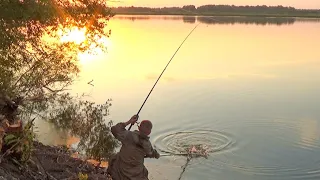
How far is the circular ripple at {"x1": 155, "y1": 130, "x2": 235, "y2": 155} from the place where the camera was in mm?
12195

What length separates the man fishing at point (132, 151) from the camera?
5336 millimetres

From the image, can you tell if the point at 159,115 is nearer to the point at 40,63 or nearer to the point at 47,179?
the point at 40,63

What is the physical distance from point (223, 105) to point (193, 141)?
4515 mm

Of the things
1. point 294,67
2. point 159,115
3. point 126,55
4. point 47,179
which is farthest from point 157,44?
point 47,179

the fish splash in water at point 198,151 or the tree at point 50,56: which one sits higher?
the tree at point 50,56

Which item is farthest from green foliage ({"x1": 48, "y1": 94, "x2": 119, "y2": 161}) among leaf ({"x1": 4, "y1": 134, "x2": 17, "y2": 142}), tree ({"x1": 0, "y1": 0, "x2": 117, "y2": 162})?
leaf ({"x1": 4, "y1": 134, "x2": 17, "y2": 142})

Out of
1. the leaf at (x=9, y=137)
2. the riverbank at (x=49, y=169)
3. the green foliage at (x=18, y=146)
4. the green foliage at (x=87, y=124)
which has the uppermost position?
the leaf at (x=9, y=137)

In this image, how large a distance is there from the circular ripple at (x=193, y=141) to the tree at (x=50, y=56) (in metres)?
1.56

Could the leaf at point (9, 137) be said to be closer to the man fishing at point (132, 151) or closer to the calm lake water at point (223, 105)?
the man fishing at point (132, 151)

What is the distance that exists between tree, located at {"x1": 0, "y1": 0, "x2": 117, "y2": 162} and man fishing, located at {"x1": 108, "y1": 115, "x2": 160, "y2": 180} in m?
4.22

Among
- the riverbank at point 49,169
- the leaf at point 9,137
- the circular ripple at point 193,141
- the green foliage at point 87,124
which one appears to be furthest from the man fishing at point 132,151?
the circular ripple at point 193,141

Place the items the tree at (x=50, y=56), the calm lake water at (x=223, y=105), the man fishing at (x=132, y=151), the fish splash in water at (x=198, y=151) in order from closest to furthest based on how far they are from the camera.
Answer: the man fishing at (x=132, y=151)
the tree at (x=50, y=56)
the calm lake water at (x=223, y=105)
the fish splash in water at (x=198, y=151)

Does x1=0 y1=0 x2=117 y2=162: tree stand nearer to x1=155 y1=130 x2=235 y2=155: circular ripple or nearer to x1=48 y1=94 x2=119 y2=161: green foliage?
x1=48 y1=94 x2=119 y2=161: green foliage

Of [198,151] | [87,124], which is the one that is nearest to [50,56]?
[87,124]
